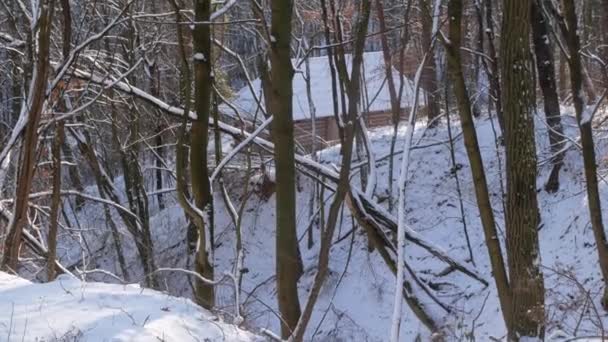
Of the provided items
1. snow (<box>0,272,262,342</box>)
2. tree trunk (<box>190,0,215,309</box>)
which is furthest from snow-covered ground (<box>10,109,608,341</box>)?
snow (<box>0,272,262,342</box>)

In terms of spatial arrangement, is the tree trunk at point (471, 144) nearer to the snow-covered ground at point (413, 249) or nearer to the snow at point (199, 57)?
the snow-covered ground at point (413, 249)

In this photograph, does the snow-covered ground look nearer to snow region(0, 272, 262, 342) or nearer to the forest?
the forest

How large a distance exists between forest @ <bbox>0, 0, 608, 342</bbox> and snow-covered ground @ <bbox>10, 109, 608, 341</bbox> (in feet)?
0.18

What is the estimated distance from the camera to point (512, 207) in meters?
6.27

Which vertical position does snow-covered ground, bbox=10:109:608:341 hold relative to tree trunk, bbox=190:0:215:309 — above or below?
below

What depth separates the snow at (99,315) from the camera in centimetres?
393

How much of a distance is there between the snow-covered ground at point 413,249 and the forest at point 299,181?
6cm

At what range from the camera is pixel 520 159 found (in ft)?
20.2

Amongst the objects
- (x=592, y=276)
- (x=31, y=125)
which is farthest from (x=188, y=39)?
(x=592, y=276)

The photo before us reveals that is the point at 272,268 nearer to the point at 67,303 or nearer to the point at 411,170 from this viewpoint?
the point at 411,170

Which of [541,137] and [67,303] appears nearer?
[67,303]

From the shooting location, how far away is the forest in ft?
17.5

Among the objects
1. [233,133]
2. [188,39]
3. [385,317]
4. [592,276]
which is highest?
[188,39]

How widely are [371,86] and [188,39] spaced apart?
11727mm
